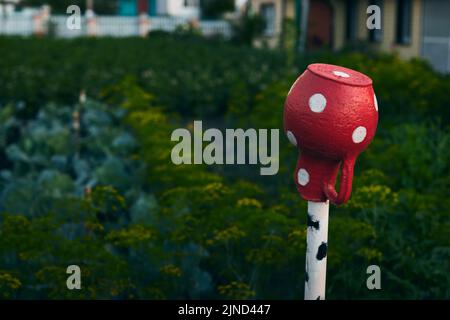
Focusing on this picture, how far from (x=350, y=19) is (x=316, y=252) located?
74.4 ft

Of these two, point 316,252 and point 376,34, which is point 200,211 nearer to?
point 316,252

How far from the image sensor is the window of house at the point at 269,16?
2912 cm

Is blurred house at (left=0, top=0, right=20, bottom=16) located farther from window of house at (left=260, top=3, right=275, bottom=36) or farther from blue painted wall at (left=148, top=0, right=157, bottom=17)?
window of house at (left=260, top=3, right=275, bottom=36)

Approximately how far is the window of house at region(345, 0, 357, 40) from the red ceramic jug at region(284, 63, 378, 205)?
2214 centimetres

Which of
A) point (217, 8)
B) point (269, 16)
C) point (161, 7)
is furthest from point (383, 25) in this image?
point (161, 7)

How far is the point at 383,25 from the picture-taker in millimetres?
23266

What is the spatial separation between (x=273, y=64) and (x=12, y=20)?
15.4 m

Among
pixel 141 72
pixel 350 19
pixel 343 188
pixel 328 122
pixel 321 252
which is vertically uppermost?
pixel 328 122

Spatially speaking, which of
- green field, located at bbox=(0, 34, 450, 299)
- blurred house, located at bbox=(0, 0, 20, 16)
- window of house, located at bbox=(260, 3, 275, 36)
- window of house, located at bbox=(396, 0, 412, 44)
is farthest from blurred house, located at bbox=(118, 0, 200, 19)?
green field, located at bbox=(0, 34, 450, 299)

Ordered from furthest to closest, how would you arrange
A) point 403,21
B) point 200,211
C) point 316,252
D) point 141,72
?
point 403,21 → point 141,72 → point 200,211 → point 316,252

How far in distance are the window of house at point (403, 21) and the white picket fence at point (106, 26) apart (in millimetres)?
9298

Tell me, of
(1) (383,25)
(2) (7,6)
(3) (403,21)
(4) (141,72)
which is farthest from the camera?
(2) (7,6)

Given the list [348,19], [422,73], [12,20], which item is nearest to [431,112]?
[422,73]

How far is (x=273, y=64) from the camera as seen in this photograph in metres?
19.2
